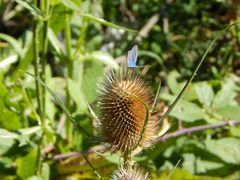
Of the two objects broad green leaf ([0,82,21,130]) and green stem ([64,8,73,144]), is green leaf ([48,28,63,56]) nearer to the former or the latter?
green stem ([64,8,73,144])

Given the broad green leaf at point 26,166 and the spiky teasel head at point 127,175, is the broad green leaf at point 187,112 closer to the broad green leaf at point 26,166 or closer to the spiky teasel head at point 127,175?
the broad green leaf at point 26,166

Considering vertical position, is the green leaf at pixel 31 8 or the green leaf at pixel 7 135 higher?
the green leaf at pixel 31 8

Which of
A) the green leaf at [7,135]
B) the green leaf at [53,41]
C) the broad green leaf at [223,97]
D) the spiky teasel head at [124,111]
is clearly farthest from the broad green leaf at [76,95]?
the spiky teasel head at [124,111]

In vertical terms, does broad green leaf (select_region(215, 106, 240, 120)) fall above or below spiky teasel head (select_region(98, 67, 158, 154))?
below

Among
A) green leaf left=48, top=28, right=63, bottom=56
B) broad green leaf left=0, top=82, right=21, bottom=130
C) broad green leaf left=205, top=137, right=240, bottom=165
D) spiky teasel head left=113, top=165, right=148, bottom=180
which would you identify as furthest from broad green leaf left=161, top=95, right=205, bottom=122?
spiky teasel head left=113, top=165, right=148, bottom=180

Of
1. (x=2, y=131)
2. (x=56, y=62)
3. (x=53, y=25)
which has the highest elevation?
(x=53, y=25)

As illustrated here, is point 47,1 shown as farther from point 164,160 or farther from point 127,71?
point 164,160

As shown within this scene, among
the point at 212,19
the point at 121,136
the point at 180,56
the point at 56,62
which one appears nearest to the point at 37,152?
the point at 121,136
